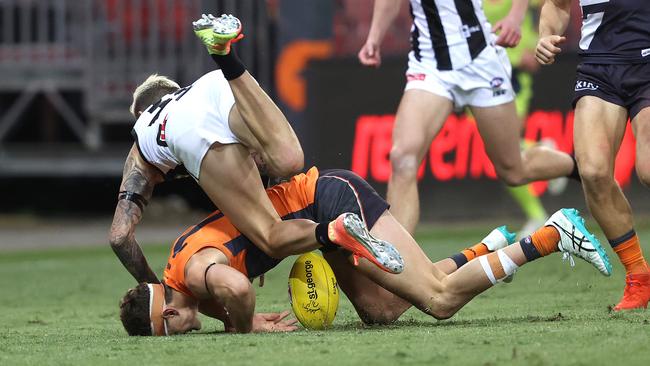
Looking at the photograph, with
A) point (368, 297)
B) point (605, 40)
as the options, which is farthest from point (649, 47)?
point (368, 297)

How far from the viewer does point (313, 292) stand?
705 centimetres

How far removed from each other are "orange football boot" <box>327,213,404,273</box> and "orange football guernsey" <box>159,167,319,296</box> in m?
0.63

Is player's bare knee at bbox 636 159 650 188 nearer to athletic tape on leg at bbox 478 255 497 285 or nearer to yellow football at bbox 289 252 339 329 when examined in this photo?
athletic tape on leg at bbox 478 255 497 285

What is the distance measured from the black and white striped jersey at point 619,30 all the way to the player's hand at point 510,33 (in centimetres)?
138

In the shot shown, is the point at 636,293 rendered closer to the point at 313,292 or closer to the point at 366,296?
the point at 366,296

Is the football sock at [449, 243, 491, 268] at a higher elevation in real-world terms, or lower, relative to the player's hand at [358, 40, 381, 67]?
lower

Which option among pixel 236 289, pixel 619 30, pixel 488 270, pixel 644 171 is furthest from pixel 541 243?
pixel 236 289

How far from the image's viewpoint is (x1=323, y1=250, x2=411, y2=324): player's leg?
24.0ft

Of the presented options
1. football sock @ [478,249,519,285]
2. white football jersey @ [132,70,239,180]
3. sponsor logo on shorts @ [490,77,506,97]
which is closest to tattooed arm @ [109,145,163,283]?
white football jersey @ [132,70,239,180]

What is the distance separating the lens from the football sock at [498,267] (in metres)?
6.95

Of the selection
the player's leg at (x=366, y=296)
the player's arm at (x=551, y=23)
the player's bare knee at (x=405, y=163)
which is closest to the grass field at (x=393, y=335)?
the player's leg at (x=366, y=296)

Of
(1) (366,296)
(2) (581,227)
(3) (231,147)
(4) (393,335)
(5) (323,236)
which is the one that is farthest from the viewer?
(1) (366,296)

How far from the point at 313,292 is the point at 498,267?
3.27 feet

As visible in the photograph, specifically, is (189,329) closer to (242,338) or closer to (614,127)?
(242,338)
